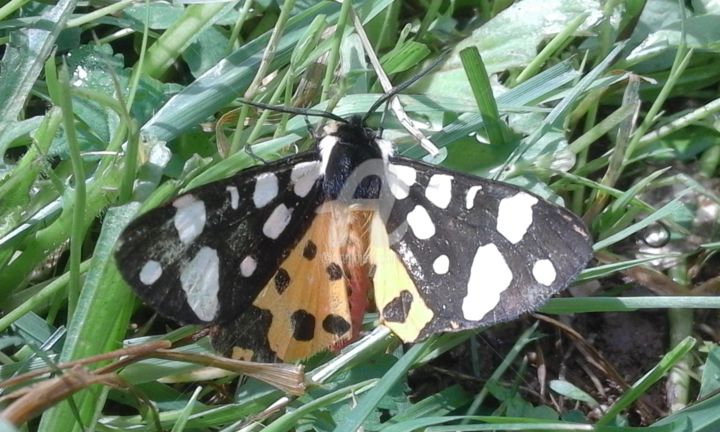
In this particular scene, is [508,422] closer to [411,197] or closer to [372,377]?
[372,377]

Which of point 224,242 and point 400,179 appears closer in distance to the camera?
point 224,242

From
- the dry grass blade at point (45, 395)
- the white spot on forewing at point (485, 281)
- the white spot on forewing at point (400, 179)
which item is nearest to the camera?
the dry grass blade at point (45, 395)

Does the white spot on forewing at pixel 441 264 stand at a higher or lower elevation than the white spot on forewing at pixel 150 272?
lower

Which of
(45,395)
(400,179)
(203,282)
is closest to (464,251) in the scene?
(400,179)

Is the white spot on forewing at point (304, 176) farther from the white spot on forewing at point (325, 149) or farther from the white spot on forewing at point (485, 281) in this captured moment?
the white spot on forewing at point (485, 281)

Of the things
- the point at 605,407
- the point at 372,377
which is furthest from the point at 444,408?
the point at 605,407

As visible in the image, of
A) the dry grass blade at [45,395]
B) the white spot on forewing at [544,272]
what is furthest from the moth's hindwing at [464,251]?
the dry grass blade at [45,395]

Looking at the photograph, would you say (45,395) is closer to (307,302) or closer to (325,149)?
(307,302)

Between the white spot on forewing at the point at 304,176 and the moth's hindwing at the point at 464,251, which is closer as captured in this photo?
the moth's hindwing at the point at 464,251
